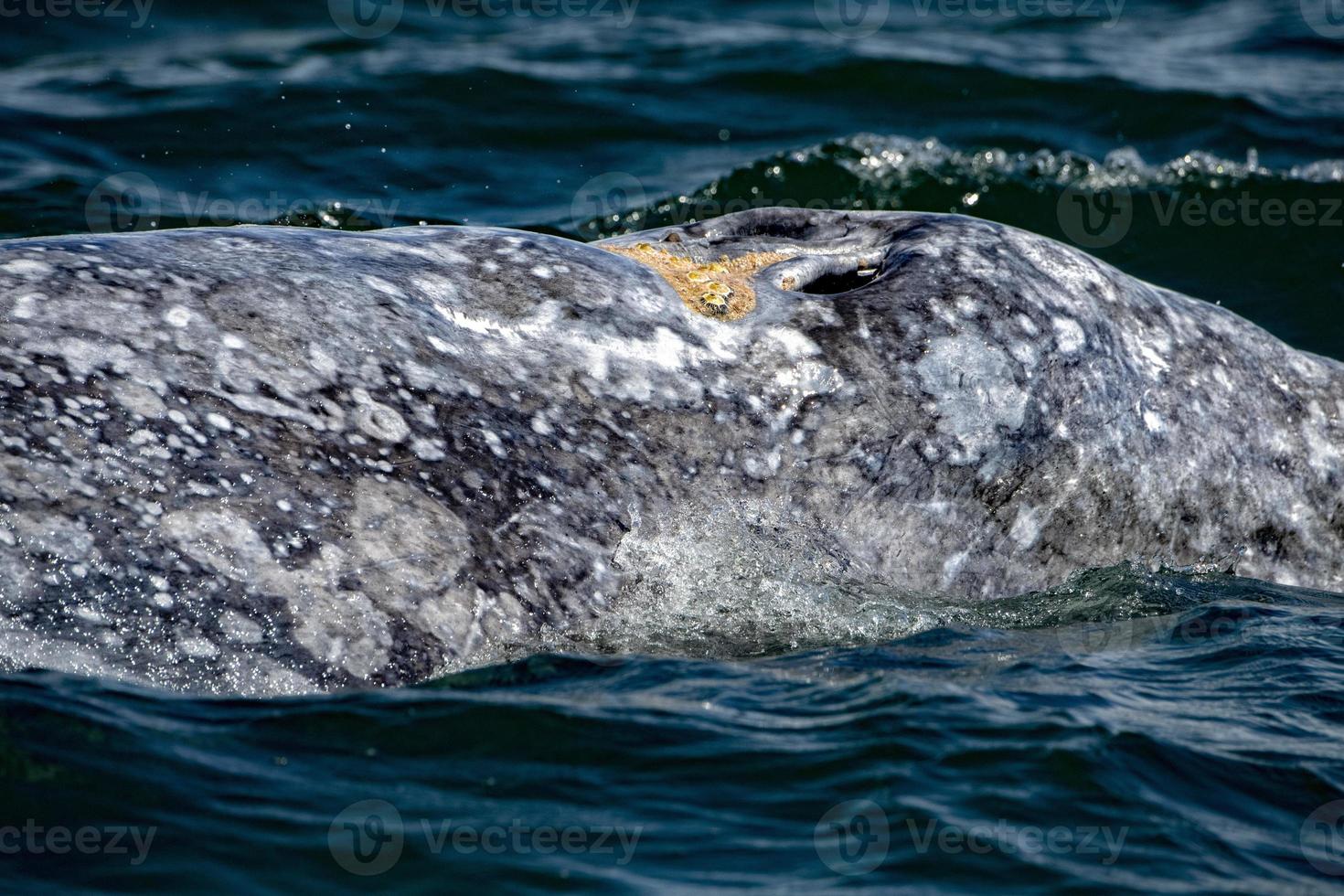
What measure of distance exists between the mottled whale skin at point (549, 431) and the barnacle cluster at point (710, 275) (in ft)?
0.31

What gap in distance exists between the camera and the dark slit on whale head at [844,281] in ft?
19.6

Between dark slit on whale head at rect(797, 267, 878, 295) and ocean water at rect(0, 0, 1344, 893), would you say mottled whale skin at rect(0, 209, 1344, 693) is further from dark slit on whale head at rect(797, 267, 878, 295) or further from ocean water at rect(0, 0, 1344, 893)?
ocean water at rect(0, 0, 1344, 893)

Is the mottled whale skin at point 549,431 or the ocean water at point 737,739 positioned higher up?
the mottled whale skin at point 549,431

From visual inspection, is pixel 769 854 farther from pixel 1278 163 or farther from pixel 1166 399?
pixel 1278 163

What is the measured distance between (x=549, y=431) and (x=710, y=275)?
114 cm

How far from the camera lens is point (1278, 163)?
38.2 ft

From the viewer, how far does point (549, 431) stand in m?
4.95

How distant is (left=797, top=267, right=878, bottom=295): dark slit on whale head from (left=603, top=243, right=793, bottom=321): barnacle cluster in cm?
18

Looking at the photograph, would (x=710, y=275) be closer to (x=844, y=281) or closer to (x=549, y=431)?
(x=844, y=281)

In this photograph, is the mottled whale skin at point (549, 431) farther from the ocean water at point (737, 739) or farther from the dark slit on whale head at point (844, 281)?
the ocean water at point (737, 739)

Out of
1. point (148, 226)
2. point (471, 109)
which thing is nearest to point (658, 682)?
point (148, 226)

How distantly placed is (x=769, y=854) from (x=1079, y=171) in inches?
343

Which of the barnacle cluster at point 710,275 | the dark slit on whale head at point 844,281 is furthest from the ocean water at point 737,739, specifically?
the dark slit on whale head at point 844,281

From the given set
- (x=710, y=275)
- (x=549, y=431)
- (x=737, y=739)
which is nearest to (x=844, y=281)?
(x=710, y=275)
